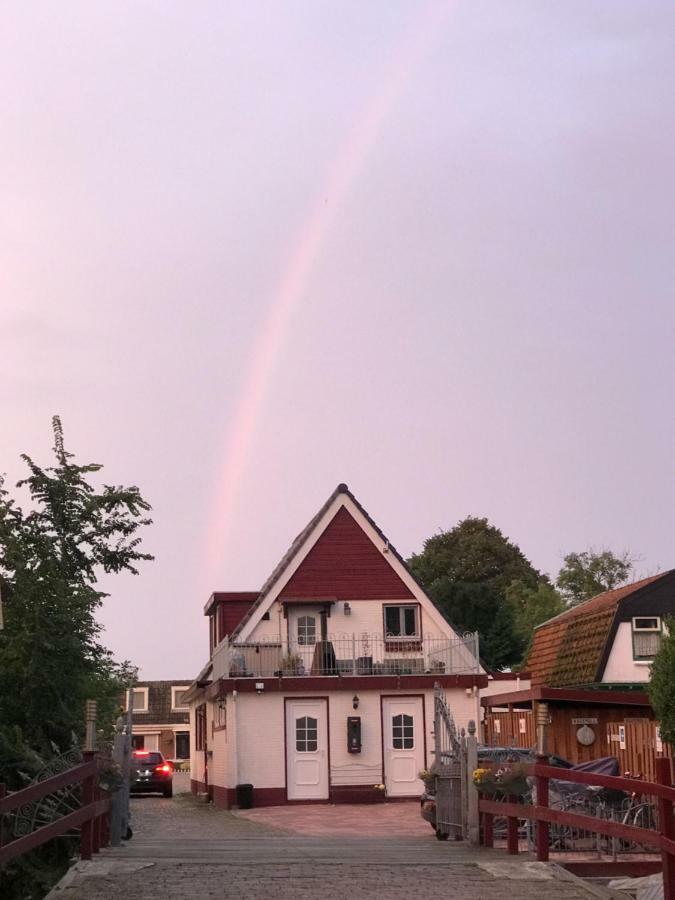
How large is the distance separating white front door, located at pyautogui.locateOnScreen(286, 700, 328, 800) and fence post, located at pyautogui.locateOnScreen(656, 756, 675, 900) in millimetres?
24586

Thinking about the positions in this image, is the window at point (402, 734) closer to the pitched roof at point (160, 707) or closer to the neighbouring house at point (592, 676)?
the neighbouring house at point (592, 676)

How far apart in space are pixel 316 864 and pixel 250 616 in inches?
948

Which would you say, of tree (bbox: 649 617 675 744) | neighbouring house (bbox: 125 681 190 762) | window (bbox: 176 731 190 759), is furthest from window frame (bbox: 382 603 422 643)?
window (bbox: 176 731 190 759)

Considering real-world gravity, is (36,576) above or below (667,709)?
above

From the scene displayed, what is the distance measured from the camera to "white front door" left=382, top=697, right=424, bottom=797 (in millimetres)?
34625

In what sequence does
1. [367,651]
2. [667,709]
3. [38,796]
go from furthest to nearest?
[367,651]
[667,709]
[38,796]

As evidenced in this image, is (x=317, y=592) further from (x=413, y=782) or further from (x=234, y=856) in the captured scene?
(x=234, y=856)

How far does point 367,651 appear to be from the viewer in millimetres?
37031

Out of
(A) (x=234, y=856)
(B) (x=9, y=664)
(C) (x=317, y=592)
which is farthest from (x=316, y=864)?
(C) (x=317, y=592)

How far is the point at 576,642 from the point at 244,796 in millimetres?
13240

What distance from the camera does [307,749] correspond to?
3469cm

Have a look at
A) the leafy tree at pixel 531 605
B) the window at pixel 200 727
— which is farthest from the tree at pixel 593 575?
the window at pixel 200 727

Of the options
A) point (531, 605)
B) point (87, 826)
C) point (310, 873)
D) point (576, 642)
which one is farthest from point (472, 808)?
point (531, 605)

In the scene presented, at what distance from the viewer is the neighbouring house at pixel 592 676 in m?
32.0
